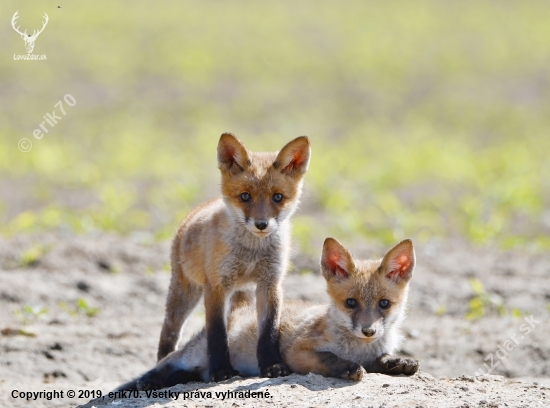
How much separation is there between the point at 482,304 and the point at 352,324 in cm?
428

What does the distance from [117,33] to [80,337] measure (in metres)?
30.5

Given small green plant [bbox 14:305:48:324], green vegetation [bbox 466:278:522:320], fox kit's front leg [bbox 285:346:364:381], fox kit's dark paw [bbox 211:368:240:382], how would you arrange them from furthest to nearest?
green vegetation [bbox 466:278:522:320]
small green plant [bbox 14:305:48:324]
fox kit's dark paw [bbox 211:368:240:382]
fox kit's front leg [bbox 285:346:364:381]

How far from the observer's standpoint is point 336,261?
21.8 ft

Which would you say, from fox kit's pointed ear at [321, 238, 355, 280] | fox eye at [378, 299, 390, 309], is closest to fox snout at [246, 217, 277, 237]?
fox kit's pointed ear at [321, 238, 355, 280]

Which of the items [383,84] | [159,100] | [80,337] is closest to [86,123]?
[159,100]

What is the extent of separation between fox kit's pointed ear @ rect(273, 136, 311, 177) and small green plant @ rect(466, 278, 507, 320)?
12.6ft

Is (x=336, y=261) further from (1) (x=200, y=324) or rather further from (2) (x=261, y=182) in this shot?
(1) (x=200, y=324)

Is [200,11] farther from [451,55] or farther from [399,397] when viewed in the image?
[399,397]

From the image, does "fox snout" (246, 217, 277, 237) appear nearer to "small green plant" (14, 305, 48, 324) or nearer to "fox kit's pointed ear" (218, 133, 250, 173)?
"fox kit's pointed ear" (218, 133, 250, 173)

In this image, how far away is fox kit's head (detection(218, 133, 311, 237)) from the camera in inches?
259

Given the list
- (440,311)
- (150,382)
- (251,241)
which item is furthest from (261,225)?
(440,311)

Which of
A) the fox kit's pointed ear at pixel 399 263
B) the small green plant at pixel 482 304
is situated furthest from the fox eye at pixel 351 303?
the small green plant at pixel 482 304

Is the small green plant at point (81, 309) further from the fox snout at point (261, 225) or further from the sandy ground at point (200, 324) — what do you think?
the fox snout at point (261, 225)

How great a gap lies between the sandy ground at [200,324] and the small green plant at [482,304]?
3.7 inches
